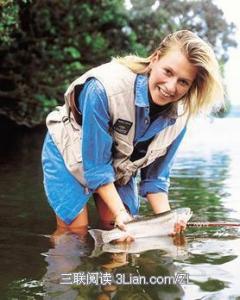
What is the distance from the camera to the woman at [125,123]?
377 centimetres

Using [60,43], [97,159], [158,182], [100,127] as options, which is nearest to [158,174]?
[158,182]

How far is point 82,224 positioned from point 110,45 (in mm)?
15552

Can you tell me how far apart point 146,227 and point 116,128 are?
Answer: 70 centimetres

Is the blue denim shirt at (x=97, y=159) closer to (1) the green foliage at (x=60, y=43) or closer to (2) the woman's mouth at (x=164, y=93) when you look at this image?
(2) the woman's mouth at (x=164, y=93)

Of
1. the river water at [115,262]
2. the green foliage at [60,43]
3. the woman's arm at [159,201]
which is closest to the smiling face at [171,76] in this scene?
the river water at [115,262]

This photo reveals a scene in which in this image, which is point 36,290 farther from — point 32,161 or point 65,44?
point 65,44

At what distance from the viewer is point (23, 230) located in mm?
4758

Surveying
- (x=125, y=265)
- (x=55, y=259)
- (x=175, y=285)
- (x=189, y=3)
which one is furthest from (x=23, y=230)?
(x=189, y=3)

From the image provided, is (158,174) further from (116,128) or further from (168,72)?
(168,72)

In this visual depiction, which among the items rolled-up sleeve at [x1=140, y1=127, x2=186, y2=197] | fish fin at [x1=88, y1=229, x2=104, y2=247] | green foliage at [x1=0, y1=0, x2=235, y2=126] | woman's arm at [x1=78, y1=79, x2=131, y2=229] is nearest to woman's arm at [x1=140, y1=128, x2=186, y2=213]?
rolled-up sleeve at [x1=140, y1=127, x2=186, y2=197]

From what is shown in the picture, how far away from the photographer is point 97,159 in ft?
12.8

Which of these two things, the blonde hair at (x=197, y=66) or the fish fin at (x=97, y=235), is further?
the fish fin at (x=97, y=235)

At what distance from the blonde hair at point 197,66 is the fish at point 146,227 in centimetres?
73

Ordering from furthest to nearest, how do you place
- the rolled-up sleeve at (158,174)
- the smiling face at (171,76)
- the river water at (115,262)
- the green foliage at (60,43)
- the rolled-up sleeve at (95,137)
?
the green foliage at (60,43), the rolled-up sleeve at (158,174), the rolled-up sleeve at (95,137), the smiling face at (171,76), the river water at (115,262)
